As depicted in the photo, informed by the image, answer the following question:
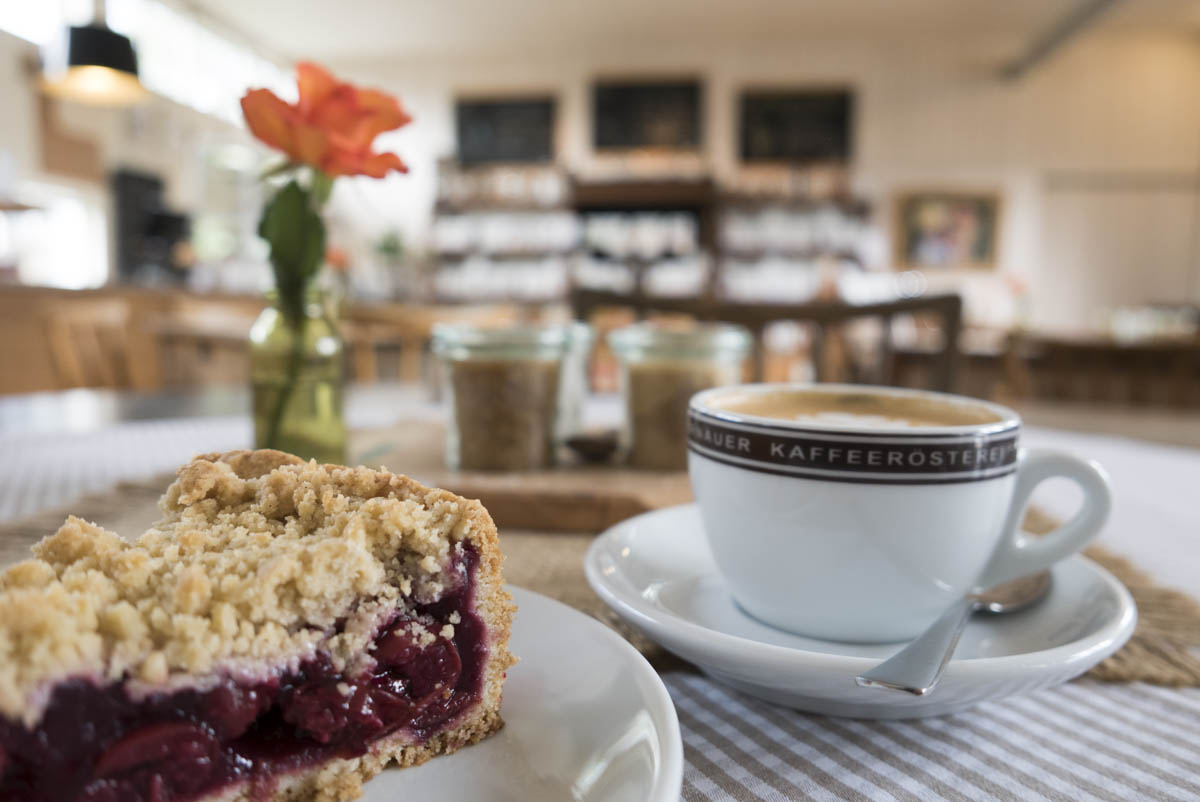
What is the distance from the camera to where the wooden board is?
0.81 metres

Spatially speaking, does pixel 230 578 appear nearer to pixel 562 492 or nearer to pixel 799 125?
pixel 562 492

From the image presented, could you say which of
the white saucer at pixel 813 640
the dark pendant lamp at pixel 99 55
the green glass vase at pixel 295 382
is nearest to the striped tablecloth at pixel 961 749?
the white saucer at pixel 813 640

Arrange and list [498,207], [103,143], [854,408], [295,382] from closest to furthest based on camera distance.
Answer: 1. [854,408]
2. [295,382]
3. [103,143]
4. [498,207]

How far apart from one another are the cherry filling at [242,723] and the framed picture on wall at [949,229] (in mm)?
7224

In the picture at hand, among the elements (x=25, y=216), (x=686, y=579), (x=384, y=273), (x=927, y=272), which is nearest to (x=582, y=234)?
(x=384, y=273)

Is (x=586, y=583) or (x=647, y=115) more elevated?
(x=647, y=115)

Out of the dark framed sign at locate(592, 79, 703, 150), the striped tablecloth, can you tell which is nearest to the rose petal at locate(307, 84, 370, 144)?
the striped tablecloth

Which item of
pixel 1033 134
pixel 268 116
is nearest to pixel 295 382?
pixel 268 116

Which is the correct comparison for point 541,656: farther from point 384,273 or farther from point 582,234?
point 384,273

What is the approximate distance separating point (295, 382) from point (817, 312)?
3.16 feet

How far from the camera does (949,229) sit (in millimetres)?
6961

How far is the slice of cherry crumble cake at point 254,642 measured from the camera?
0.32 meters

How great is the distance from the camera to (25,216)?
6.15 m

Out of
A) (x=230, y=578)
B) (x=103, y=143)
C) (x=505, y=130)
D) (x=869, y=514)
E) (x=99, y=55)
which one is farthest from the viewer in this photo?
(x=505, y=130)
